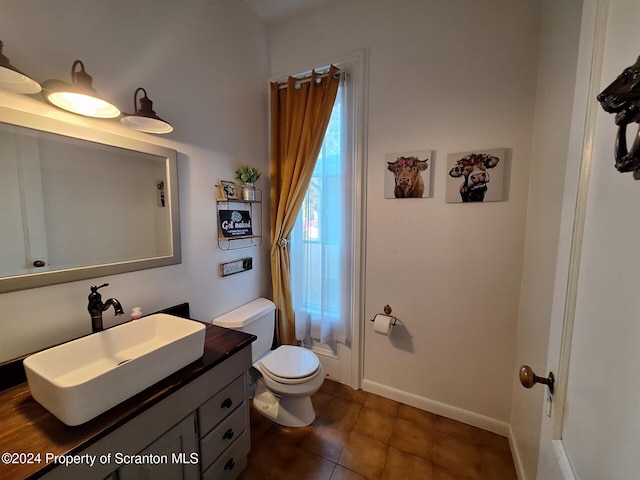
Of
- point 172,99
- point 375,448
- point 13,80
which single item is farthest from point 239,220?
point 375,448

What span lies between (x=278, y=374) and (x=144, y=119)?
1.58 meters

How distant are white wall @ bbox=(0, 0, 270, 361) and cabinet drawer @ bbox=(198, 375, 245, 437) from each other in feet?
2.07

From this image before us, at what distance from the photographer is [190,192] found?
161cm

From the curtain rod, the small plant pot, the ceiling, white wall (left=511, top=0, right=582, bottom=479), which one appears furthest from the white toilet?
the ceiling

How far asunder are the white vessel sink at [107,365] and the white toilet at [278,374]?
0.51 m

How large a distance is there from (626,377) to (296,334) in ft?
6.65

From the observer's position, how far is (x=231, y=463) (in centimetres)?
129

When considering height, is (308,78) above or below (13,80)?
above

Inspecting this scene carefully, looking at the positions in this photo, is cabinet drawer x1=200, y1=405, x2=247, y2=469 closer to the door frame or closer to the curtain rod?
the door frame

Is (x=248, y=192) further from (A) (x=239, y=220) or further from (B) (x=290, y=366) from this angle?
(B) (x=290, y=366)

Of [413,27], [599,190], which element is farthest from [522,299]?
[413,27]

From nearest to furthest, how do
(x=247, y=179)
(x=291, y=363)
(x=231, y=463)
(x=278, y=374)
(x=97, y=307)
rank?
(x=97, y=307) → (x=231, y=463) → (x=278, y=374) → (x=291, y=363) → (x=247, y=179)

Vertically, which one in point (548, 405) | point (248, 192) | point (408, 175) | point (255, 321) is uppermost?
point (408, 175)

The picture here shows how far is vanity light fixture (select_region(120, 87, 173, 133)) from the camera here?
3.89 ft
